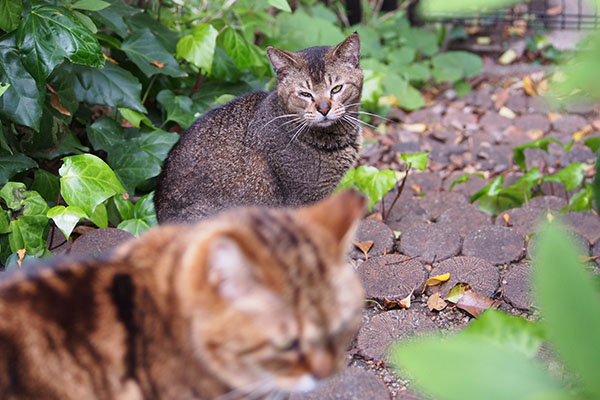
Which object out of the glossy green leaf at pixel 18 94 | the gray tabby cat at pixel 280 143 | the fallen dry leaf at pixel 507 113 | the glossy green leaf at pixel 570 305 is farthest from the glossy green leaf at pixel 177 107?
the glossy green leaf at pixel 570 305

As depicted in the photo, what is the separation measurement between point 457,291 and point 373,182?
0.88m

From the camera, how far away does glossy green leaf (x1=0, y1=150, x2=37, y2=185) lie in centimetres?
287

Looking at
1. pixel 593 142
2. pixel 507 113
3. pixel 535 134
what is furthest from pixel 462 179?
pixel 507 113

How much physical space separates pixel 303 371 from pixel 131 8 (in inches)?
114

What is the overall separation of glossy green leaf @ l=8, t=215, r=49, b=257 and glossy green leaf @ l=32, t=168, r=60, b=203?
1.22ft

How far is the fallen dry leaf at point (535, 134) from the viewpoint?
4.82 metres

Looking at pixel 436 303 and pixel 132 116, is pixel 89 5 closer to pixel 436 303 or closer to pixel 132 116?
pixel 132 116

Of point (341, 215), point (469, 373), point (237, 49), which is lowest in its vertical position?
point (237, 49)

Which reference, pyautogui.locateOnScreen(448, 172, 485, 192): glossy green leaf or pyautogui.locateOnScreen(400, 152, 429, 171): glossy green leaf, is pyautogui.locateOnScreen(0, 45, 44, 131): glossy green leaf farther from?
pyautogui.locateOnScreen(448, 172, 485, 192): glossy green leaf

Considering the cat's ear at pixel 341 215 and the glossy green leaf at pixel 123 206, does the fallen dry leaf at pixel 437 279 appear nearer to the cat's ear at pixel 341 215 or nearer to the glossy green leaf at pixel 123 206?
the cat's ear at pixel 341 215

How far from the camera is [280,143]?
325 cm

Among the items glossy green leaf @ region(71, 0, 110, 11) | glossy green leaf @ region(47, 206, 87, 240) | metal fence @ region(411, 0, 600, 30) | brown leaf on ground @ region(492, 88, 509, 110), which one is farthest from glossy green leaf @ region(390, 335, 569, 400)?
metal fence @ region(411, 0, 600, 30)

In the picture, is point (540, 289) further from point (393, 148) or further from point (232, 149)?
point (393, 148)

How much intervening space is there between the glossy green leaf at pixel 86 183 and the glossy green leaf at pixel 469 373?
88.4 inches
